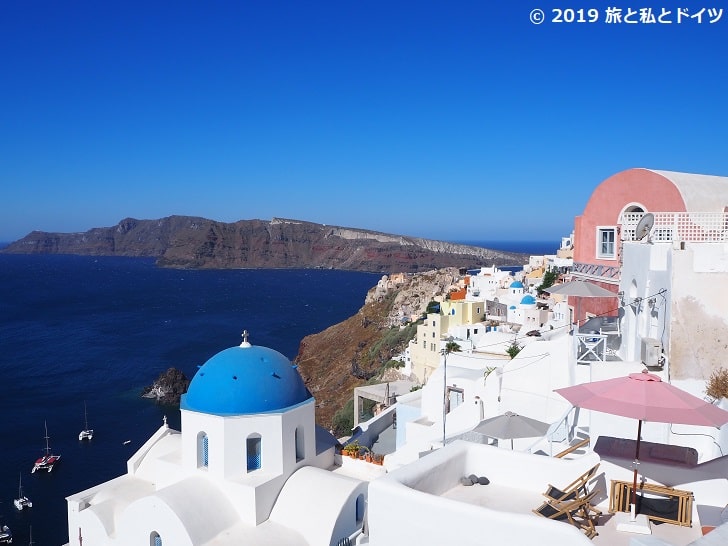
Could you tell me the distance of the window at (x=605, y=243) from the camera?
50.3 feet

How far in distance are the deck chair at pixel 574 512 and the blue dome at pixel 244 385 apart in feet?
24.4

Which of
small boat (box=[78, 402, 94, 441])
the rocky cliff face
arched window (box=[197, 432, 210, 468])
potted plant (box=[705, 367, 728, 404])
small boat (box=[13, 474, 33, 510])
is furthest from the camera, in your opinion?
the rocky cliff face

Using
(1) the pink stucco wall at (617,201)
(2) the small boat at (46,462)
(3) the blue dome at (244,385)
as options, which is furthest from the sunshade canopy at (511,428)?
(2) the small boat at (46,462)

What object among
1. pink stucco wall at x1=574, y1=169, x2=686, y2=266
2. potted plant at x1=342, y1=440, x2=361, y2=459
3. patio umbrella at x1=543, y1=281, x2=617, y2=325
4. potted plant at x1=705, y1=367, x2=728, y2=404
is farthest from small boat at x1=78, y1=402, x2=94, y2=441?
potted plant at x1=705, y1=367, x2=728, y2=404

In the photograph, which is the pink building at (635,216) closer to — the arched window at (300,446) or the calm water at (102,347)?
the arched window at (300,446)

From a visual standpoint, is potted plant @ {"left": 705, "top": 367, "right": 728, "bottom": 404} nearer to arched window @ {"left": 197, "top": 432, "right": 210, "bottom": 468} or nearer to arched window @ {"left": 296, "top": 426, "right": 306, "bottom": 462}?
arched window @ {"left": 296, "top": 426, "right": 306, "bottom": 462}

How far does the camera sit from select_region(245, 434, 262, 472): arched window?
1197 centimetres

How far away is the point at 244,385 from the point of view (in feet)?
39.5

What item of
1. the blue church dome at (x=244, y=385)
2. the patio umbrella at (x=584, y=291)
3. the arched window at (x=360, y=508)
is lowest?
the arched window at (x=360, y=508)

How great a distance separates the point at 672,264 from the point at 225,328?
74110mm

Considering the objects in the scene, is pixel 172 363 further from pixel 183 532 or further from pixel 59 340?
pixel 183 532

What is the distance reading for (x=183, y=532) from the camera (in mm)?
10555

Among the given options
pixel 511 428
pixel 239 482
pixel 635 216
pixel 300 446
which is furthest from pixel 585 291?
pixel 239 482

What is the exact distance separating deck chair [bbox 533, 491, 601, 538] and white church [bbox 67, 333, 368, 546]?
649 cm
